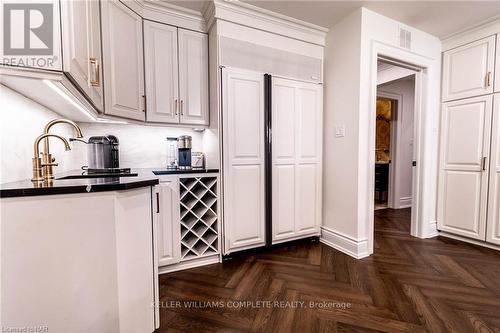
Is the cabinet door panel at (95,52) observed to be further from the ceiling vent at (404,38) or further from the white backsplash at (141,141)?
the ceiling vent at (404,38)

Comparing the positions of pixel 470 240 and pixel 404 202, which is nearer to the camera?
pixel 470 240

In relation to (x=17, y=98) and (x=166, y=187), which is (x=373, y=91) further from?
(x=17, y=98)

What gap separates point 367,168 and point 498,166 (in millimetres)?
1468

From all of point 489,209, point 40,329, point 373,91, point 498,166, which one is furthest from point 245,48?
point 489,209

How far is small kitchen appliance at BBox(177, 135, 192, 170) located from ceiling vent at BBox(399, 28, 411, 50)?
8.37 ft

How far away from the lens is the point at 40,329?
0.91 metres

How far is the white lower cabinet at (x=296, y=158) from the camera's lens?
2.46 m

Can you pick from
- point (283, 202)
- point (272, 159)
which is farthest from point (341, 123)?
point (283, 202)

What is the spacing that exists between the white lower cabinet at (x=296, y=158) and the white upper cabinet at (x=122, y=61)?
4.35 feet

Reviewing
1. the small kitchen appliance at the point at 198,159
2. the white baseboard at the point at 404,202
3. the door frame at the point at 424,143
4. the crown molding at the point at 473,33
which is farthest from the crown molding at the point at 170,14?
the white baseboard at the point at 404,202

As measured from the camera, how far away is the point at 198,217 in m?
2.21

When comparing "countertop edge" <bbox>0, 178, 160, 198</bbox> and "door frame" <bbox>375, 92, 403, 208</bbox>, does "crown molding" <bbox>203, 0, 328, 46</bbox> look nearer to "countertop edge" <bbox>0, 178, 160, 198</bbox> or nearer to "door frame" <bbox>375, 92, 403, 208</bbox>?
"countertop edge" <bbox>0, 178, 160, 198</bbox>

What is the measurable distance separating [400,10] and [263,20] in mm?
1364

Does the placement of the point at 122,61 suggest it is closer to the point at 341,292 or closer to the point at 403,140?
the point at 341,292
